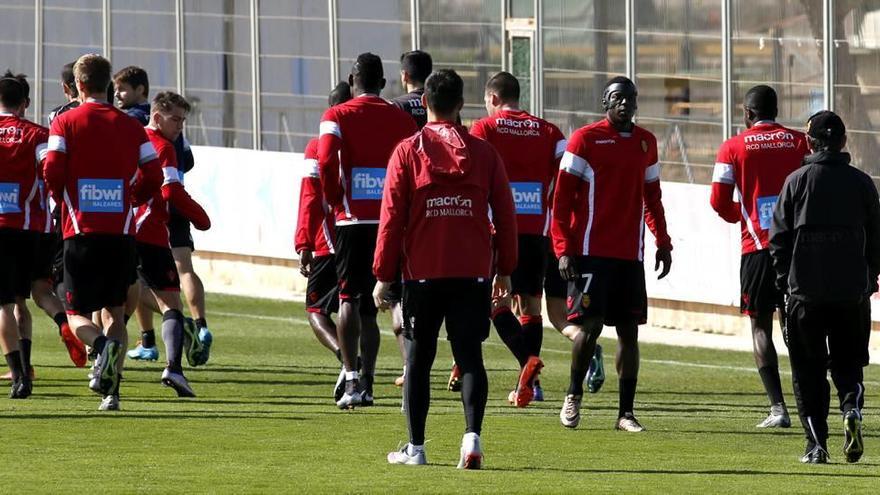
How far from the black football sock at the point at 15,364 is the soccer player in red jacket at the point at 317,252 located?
187 centimetres

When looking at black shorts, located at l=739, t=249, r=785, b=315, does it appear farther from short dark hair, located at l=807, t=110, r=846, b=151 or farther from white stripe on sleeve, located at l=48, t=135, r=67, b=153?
white stripe on sleeve, located at l=48, t=135, r=67, b=153

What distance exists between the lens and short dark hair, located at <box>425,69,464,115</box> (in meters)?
10.9

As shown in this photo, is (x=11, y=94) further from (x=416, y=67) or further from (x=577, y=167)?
(x=577, y=167)

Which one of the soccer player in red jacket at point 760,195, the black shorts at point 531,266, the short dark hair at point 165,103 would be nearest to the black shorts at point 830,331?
the soccer player in red jacket at point 760,195

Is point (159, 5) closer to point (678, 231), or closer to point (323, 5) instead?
point (323, 5)

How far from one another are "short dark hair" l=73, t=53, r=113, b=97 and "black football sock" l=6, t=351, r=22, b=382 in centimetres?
207

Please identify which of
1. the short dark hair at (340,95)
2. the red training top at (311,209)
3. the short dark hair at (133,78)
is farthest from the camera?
the short dark hair at (340,95)

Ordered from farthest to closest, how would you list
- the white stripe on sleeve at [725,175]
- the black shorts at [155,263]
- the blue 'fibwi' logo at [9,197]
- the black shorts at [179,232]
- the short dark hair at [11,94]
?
the black shorts at [179,232] → the black shorts at [155,263] → the blue 'fibwi' logo at [9,197] → the short dark hair at [11,94] → the white stripe on sleeve at [725,175]

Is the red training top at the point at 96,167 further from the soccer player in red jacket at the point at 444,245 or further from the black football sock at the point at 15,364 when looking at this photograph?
the soccer player in red jacket at the point at 444,245

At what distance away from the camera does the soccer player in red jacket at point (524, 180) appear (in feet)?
46.9

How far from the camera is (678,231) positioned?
22.3 meters

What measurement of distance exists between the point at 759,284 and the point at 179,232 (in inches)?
230

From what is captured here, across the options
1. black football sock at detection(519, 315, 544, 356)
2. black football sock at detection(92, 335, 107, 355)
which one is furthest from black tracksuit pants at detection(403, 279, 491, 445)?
black football sock at detection(519, 315, 544, 356)

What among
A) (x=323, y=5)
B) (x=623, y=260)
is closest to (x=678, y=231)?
(x=323, y=5)
